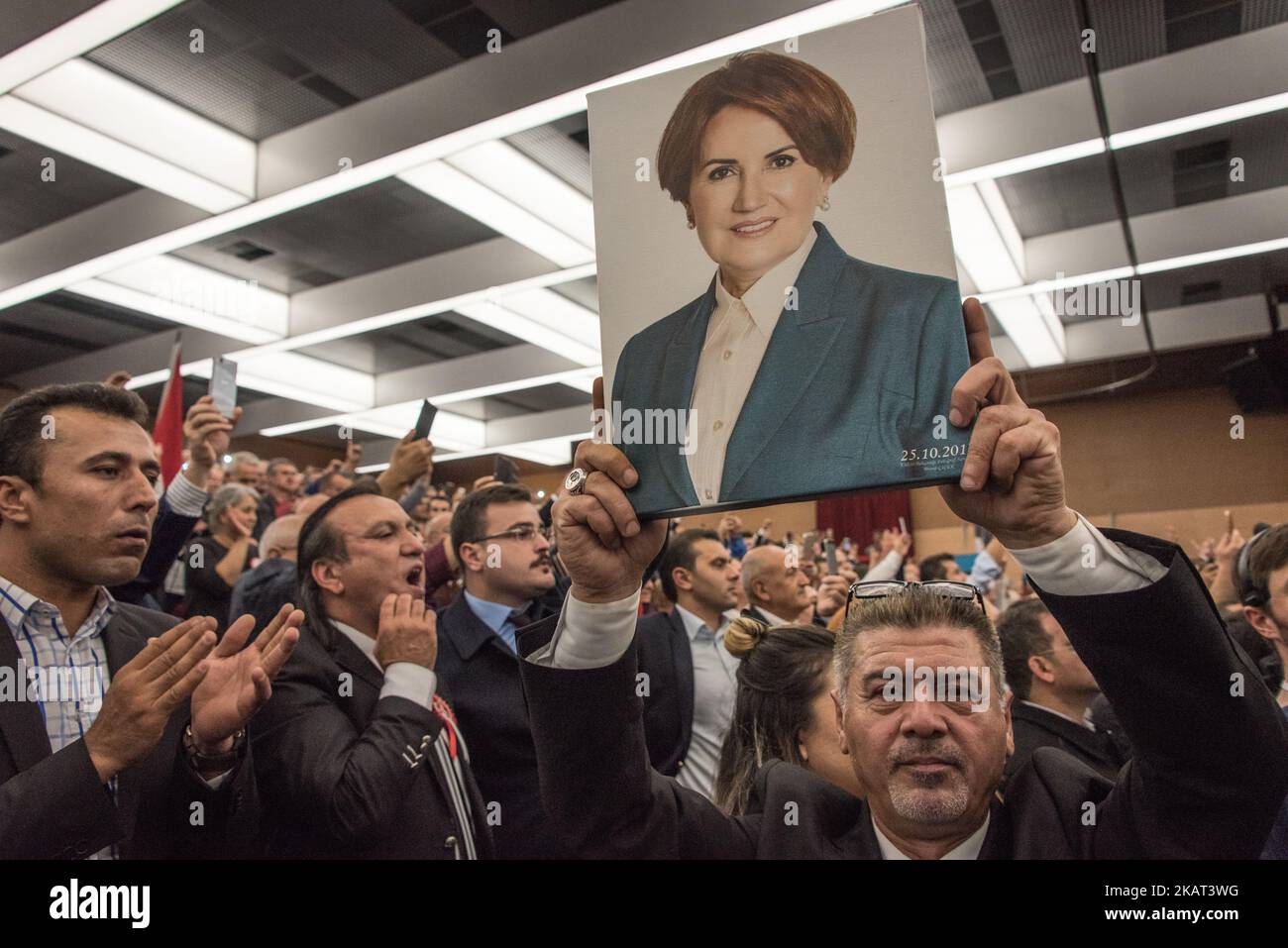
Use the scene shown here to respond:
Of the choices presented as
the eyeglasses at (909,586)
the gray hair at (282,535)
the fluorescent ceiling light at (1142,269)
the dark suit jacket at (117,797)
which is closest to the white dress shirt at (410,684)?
the dark suit jacket at (117,797)

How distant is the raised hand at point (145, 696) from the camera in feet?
4.48

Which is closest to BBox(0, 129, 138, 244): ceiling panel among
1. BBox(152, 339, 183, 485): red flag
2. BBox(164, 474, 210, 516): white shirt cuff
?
BBox(152, 339, 183, 485): red flag

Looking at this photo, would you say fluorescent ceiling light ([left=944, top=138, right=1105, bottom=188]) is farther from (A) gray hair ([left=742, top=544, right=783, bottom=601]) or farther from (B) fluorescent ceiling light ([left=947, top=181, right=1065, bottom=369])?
(A) gray hair ([left=742, top=544, right=783, bottom=601])

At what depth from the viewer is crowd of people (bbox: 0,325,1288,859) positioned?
1.11 metres

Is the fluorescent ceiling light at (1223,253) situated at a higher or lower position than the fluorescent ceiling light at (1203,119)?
higher

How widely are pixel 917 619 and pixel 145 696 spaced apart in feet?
3.67

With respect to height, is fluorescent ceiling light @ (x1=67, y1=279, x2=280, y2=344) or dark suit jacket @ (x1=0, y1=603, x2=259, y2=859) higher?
fluorescent ceiling light @ (x1=67, y1=279, x2=280, y2=344)

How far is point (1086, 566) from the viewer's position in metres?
1.10

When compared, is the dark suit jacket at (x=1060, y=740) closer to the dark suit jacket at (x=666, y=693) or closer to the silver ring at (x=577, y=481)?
the dark suit jacket at (x=666, y=693)

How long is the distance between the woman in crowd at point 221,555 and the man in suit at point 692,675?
128cm

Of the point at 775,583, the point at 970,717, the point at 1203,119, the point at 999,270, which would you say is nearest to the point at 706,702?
the point at 775,583

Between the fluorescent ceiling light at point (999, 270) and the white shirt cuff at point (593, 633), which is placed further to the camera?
the fluorescent ceiling light at point (999, 270)

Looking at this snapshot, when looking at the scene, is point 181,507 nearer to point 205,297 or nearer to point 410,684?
point 410,684

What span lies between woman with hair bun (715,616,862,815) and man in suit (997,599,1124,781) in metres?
0.48
